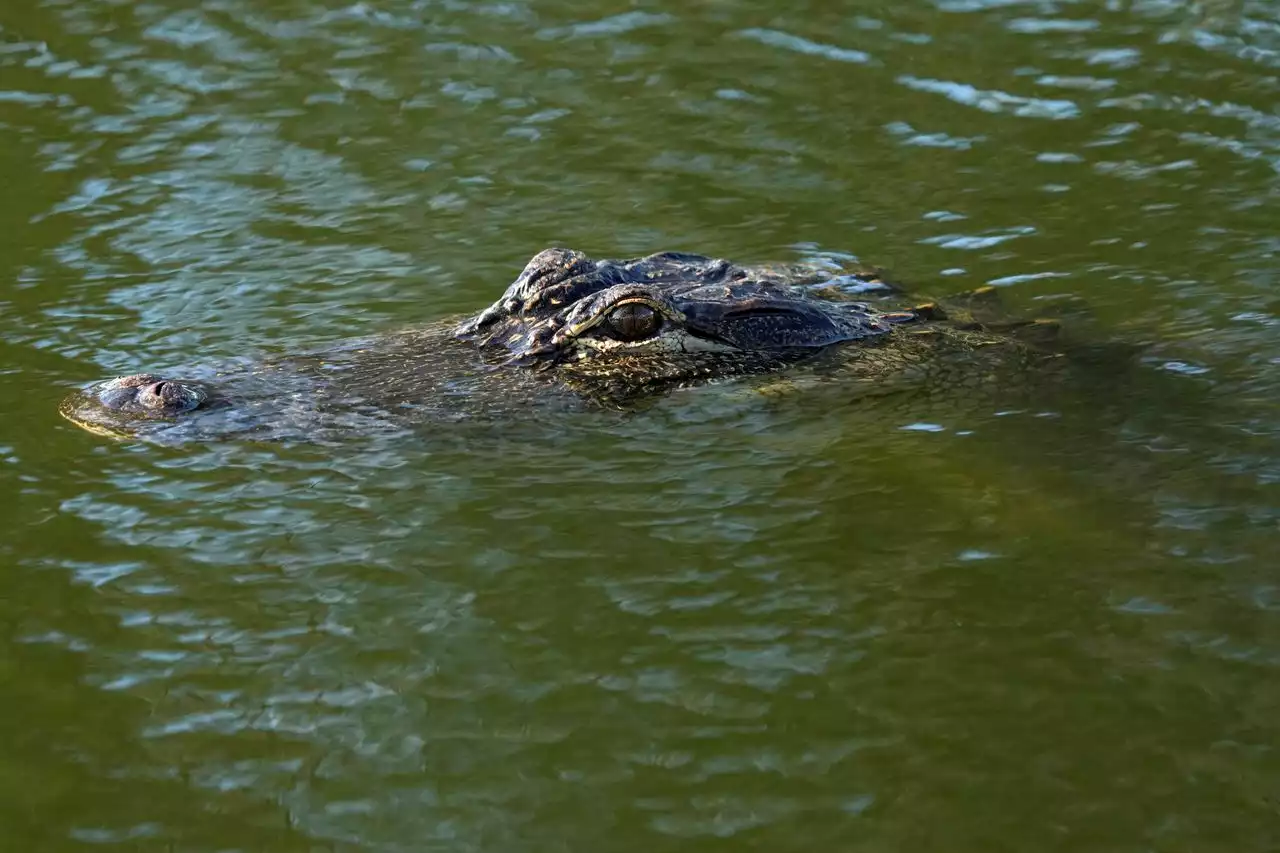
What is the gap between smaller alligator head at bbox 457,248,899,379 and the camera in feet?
20.3

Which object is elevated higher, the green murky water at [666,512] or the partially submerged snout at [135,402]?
the partially submerged snout at [135,402]

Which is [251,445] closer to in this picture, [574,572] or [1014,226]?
[574,572]

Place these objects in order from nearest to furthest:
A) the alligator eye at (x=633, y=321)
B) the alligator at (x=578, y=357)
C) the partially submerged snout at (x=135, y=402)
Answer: the partially submerged snout at (x=135, y=402)
the alligator at (x=578, y=357)
the alligator eye at (x=633, y=321)

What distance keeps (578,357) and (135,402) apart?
5.70 feet

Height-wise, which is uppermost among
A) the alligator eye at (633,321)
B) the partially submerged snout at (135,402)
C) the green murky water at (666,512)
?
the alligator eye at (633,321)

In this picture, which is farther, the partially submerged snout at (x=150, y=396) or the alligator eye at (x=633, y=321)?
the alligator eye at (x=633, y=321)

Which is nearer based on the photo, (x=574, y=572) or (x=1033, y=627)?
(x=1033, y=627)

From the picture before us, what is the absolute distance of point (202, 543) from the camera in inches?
215

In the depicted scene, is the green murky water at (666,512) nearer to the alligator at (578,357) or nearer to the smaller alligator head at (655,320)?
the alligator at (578,357)

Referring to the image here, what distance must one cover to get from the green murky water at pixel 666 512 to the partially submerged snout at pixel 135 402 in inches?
5.9

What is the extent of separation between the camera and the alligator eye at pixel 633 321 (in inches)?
243

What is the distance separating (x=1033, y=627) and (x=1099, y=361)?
208 cm

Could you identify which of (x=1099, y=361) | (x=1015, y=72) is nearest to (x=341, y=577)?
(x=1099, y=361)

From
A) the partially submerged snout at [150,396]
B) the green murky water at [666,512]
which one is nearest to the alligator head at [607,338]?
the partially submerged snout at [150,396]
